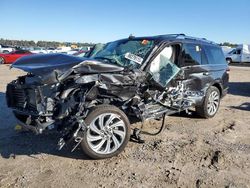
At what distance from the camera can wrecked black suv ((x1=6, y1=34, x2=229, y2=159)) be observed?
4.80m

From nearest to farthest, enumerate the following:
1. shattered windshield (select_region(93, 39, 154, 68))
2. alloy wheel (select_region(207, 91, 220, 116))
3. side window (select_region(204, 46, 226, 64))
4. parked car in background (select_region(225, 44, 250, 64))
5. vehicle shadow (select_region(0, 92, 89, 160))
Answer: vehicle shadow (select_region(0, 92, 89, 160)) → shattered windshield (select_region(93, 39, 154, 68)) → alloy wheel (select_region(207, 91, 220, 116)) → side window (select_region(204, 46, 226, 64)) → parked car in background (select_region(225, 44, 250, 64))

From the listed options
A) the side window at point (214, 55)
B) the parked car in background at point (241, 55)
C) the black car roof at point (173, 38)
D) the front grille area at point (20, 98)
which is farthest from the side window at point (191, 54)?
the parked car in background at point (241, 55)

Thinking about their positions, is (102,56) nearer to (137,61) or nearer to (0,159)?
(137,61)

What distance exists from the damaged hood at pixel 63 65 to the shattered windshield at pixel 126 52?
1.70 ft

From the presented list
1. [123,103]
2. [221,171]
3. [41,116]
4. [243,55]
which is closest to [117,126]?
[123,103]

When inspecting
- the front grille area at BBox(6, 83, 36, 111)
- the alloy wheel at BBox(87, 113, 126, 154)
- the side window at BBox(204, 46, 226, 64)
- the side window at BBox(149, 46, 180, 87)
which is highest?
the side window at BBox(204, 46, 226, 64)

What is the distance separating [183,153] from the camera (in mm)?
5312

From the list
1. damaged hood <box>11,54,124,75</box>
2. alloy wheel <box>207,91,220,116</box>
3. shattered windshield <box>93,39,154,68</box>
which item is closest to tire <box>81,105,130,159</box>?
damaged hood <box>11,54,124,75</box>

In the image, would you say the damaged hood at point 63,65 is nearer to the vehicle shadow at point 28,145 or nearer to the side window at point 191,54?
the vehicle shadow at point 28,145

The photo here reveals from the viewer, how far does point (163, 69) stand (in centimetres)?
608

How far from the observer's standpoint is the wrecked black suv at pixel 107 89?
4801 mm

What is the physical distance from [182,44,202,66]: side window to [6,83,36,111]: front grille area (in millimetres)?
3212

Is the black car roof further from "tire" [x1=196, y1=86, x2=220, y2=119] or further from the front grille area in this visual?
the front grille area

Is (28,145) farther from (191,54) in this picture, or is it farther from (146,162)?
(191,54)
